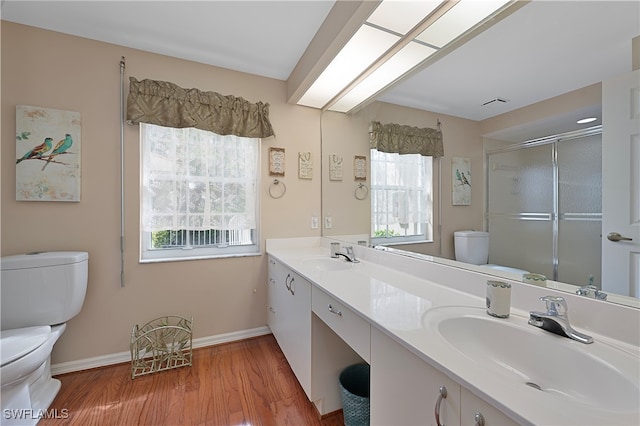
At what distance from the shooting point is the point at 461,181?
1248 millimetres

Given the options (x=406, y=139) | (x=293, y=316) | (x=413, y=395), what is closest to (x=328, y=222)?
(x=293, y=316)

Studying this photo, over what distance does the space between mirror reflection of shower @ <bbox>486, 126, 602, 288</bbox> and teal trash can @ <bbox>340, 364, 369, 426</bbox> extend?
3.08ft

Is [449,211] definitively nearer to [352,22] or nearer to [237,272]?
[352,22]

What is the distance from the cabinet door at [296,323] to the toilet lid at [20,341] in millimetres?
1316

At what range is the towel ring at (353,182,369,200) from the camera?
6.63 feet

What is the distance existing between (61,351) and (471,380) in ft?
8.39

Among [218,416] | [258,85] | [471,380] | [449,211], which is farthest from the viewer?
[258,85]

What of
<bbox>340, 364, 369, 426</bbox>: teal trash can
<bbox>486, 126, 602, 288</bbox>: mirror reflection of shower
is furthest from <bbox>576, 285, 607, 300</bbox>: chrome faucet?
<bbox>340, 364, 369, 426</bbox>: teal trash can

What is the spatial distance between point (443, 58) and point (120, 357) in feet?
9.63

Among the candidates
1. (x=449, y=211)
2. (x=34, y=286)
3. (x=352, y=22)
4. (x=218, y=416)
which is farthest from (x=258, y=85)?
(x=218, y=416)

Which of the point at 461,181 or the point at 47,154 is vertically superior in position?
the point at 47,154

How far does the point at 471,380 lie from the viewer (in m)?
0.58

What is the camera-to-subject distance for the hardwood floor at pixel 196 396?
1.45 metres

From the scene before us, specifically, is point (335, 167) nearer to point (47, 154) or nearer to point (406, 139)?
point (406, 139)
